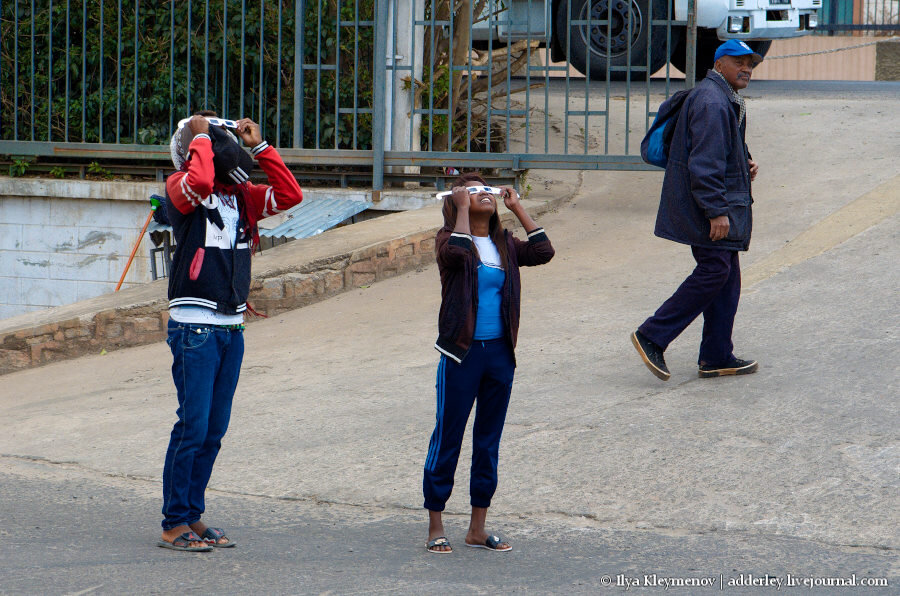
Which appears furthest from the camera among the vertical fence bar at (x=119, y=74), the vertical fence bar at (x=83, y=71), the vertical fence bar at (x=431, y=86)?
the vertical fence bar at (x=83, y=71)

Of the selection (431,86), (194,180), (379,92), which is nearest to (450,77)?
A: (431,86)

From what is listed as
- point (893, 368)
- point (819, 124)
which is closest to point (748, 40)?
Answer: point (819, 124)

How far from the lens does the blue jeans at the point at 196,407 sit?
4.02m

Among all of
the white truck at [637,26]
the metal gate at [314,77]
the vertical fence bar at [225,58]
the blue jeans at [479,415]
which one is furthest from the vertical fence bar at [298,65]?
the blue jeans at [479,415]

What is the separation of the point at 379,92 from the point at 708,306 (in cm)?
520

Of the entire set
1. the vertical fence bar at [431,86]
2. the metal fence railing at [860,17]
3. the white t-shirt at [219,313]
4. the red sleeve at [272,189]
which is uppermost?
the metal fence railing at [860,17]

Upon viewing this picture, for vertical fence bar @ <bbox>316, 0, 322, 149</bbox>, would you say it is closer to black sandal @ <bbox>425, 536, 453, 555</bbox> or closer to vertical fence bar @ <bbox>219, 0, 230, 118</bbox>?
vertical fence bar @ <bbox>219, 0, 230, 118</bbox>

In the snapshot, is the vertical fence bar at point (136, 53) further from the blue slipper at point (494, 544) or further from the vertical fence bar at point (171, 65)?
the blue slipper at point (494, 544)

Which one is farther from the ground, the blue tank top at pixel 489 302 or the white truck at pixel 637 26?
the white truck at pixel 637 26

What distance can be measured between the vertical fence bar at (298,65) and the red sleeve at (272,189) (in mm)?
6156

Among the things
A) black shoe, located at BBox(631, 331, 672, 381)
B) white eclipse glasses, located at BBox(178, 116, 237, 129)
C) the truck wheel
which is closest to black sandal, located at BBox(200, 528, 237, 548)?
white eclipse glasses, located at BBox(178, 116, 237, 129)

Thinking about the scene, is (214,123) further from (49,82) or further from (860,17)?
(860,17)

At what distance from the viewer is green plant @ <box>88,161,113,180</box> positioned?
430 inches

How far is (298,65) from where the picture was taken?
10.3 meters
